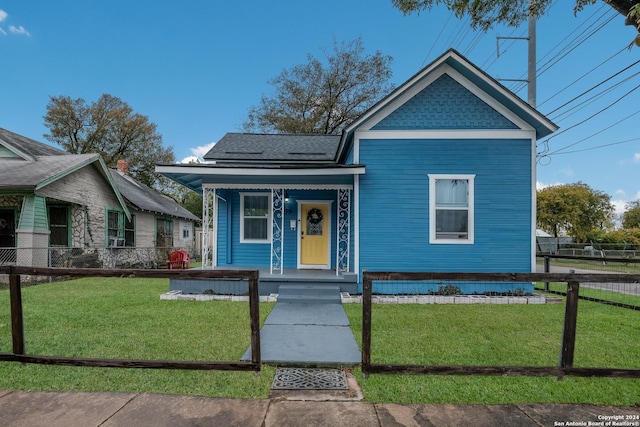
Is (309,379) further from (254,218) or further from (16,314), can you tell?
(254,218)

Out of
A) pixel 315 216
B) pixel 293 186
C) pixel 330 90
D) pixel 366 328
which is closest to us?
pixel 366 328

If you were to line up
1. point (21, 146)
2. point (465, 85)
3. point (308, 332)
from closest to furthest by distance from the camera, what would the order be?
point (308, 332) < point (465, 85) < point (21, 146)

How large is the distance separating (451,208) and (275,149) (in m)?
6.07

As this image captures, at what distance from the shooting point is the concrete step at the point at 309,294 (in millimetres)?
7125

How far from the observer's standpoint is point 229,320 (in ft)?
18.1

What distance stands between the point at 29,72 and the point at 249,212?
2588 centimetres

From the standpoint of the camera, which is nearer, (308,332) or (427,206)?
(308,332)

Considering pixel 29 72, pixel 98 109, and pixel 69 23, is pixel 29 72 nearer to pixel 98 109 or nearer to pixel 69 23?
pixel 98 109

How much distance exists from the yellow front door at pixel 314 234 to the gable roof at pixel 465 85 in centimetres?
251

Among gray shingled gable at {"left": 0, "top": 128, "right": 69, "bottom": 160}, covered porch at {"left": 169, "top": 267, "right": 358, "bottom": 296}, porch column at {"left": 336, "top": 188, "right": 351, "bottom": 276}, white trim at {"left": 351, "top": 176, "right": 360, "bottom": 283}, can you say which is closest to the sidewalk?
covered porch at {"left": 169, "top": 267, "right": 358, "bottom": 296}

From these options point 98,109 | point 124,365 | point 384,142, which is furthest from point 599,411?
point 98,109

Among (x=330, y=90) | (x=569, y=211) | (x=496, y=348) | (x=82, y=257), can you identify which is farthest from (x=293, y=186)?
(x=569, y=211)

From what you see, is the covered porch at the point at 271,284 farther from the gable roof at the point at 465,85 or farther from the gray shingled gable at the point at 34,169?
the gray shingled gable at the point at 34,169

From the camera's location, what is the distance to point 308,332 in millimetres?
4836
